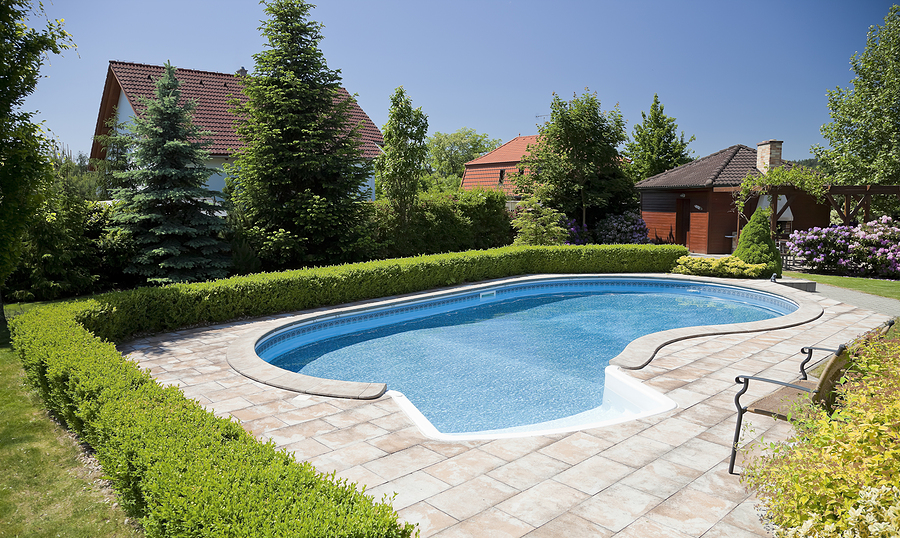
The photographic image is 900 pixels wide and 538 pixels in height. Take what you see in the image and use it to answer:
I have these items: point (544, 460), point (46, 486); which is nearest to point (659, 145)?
point (544, 460)

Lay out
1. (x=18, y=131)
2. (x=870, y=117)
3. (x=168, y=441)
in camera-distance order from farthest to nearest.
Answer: (x=870, y=117)
(x=18, y=131)
(x=168, y=441)

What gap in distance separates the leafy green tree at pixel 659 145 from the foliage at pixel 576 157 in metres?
17.5

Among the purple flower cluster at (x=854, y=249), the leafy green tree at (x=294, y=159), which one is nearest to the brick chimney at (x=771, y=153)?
the purple flower cluster at (x=854, y=249)

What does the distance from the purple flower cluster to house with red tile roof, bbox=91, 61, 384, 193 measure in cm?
1567

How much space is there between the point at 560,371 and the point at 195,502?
6660 millimetres

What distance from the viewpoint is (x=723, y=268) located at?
15578mm

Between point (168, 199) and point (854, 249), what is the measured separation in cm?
2015

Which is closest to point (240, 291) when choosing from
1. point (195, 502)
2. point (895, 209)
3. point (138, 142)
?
point (138, 142)

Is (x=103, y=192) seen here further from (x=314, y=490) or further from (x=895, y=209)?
(x=895, y=209)

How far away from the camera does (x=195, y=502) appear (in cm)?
280

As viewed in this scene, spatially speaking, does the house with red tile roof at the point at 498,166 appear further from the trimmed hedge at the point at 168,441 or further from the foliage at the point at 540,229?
the trimmed hedge at the point at 168,441

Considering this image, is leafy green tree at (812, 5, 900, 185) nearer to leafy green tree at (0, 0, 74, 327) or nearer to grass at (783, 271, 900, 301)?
grass at (783, 271, 900, 301)

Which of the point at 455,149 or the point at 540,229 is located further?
the point at 455,149

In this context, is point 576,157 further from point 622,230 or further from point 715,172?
point 715,172
